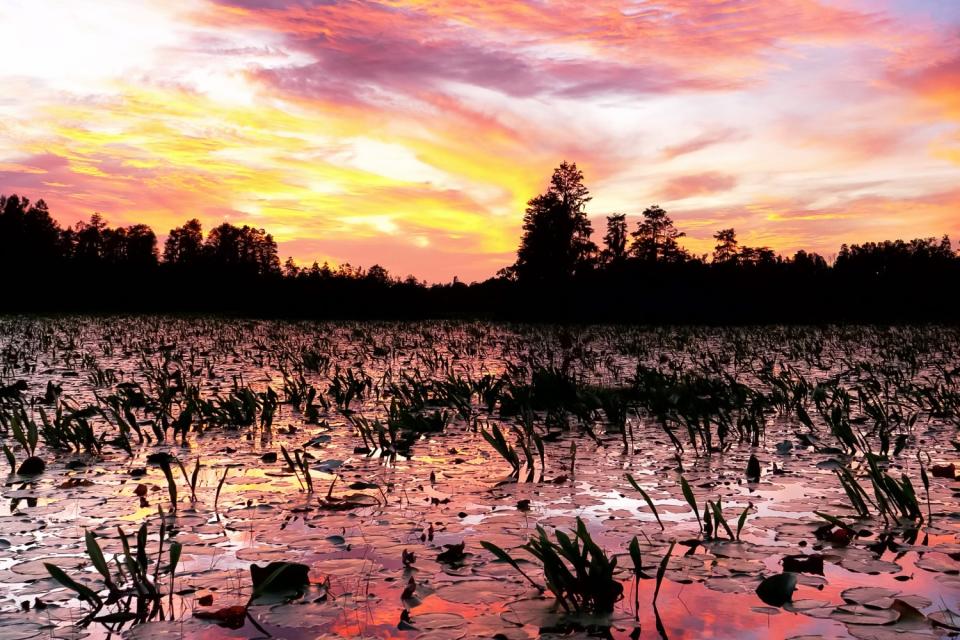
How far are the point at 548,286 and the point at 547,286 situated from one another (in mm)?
105

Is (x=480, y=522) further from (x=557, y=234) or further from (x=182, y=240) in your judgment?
(x=182, y=240)

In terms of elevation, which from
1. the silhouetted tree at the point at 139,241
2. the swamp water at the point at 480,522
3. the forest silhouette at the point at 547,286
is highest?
the silhouetted tree at the point at 139,241

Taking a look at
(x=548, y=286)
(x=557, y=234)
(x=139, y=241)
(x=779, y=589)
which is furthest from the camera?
(x=139, y=241)

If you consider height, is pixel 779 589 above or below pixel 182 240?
below

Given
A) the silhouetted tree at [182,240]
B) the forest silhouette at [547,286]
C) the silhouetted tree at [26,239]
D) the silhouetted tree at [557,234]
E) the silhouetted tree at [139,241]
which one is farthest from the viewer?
the silhouetted tree at [182,240]

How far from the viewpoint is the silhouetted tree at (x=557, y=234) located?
50.6 meters

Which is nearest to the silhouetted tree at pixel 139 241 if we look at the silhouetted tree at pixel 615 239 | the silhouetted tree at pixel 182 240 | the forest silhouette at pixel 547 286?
the silhouetted tree at pixel 182 240

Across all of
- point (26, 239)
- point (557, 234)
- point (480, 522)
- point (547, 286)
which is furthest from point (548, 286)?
point (26, 239)

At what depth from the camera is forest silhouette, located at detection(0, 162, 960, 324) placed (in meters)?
36.0

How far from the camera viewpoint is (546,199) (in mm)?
53000

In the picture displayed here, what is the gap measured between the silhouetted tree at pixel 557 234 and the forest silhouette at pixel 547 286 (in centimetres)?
9

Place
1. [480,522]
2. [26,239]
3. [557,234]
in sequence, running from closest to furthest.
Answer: [480,522]
[557,234]
[26,239]

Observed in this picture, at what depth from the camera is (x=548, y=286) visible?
3872 centimetres

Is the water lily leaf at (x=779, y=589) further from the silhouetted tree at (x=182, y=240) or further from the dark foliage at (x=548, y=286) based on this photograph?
the silhouetted tree at (x=182, y=240)
